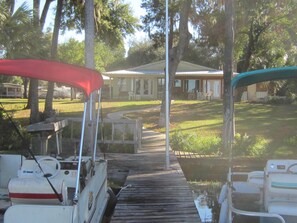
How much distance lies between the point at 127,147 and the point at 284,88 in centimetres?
2925

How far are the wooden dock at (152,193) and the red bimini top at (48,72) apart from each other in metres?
2.55

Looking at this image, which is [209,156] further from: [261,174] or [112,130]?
[261,174]

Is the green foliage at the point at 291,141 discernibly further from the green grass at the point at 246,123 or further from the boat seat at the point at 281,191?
the boat seat at the point at 281,191

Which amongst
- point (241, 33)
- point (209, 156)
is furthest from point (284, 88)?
point (209, 156)

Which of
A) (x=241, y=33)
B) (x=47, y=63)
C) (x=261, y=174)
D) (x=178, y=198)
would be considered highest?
(x=241, y=33)

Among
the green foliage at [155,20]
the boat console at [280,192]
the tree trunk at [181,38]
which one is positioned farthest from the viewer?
the green foliage at [155,20]

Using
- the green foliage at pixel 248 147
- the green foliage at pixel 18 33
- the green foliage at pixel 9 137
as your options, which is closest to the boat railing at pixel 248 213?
the green foliage at pixel 248 147

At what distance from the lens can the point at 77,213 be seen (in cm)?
496

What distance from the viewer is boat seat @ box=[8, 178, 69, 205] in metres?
5.16

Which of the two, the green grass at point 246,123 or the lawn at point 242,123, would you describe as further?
the green grass at point 246,123

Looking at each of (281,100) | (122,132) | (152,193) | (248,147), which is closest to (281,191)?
(152,193)

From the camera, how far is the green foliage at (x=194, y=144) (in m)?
13.3

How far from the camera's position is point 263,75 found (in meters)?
6.77

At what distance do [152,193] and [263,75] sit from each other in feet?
10.4
